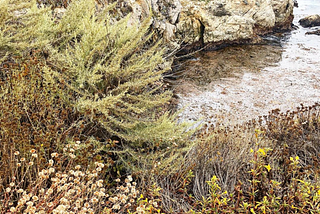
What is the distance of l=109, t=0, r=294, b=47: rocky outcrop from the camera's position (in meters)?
6.40

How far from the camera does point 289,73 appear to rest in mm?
7195

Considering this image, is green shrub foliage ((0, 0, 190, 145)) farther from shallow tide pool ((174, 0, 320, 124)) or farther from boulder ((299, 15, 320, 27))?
boulder ((299, 15, 320, 27))

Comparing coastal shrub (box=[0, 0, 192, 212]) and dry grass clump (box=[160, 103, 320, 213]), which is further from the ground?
coastal shrub (box=[0, 0, 192, 212])

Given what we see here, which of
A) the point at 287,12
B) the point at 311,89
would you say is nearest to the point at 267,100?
the point at 311,89

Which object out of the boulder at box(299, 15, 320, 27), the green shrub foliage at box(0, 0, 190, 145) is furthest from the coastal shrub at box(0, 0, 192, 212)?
the boulder at box(299, 15, 320, 27)

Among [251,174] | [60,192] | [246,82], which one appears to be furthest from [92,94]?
[246,82]

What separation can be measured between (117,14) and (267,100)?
3.59 m

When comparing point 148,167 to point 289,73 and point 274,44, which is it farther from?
point 274,44

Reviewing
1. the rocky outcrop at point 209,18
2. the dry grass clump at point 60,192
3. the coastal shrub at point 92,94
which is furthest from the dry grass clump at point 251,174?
the rocky outcrop at point 209,18

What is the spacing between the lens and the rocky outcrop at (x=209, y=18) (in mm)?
6398

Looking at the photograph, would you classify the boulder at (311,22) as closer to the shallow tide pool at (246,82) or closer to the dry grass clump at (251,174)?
the shallow tide pool at (246,82)

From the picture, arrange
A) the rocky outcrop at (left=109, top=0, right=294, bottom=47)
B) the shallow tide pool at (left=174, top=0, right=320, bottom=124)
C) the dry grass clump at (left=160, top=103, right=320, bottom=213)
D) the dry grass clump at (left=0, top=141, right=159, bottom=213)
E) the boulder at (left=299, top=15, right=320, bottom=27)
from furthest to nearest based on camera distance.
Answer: the boulder at (left=299, top=15, right=320, bottom=27)
the rocky outcrop at (left=109, top=0, right=294, bottom=47)
the shallow tide pool at (left=174, top=0, right=320, bottom=124)
the dry grass clump at (left=160, top=103, right=320, bottom=213)
the dry grass clump at (left=0, top=141, right=159, bottom=213)

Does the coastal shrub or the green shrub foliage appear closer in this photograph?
the coastal shrub

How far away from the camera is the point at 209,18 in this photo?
30.2ft
